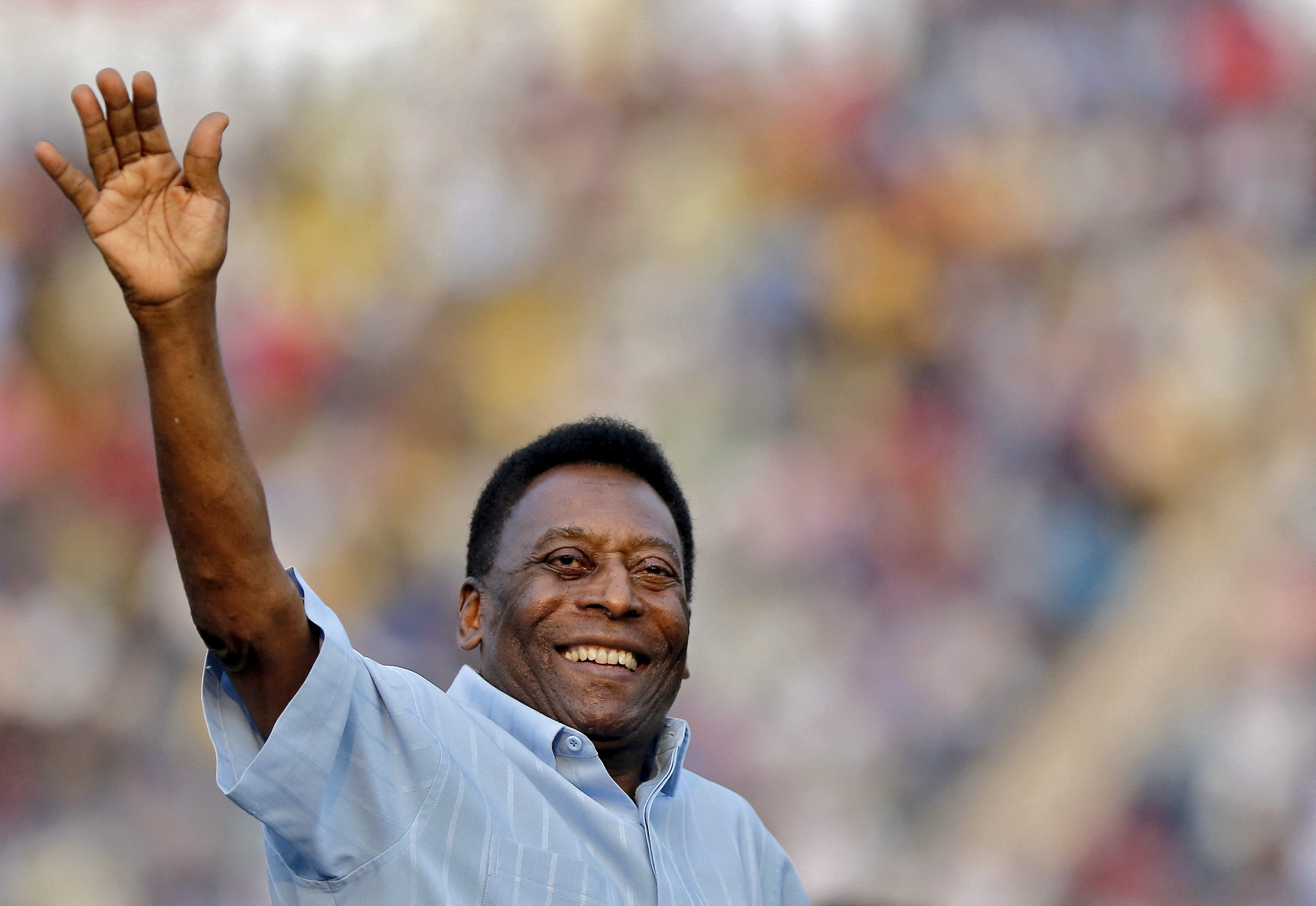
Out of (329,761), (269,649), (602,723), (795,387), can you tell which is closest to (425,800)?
(329,761)

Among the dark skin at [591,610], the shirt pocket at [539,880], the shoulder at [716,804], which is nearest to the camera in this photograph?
the shirt pocket at [539,880]

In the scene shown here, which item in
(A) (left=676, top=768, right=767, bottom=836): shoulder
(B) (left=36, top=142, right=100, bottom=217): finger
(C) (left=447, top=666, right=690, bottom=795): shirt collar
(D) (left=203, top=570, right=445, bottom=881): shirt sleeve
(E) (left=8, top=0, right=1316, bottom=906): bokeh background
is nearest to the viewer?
(B) (left=36, top=142, right=100, bottom=217): finger

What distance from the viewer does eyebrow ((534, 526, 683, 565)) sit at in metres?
1.87

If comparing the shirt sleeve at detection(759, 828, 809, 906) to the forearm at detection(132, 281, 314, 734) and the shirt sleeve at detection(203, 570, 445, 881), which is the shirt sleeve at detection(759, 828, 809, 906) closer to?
the shirt sleeve at detection(203, 570, 445, 881)

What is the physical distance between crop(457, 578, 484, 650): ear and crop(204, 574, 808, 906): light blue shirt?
0.18 meters

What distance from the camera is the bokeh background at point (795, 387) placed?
3621 mm

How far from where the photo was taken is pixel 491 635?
1905 mm

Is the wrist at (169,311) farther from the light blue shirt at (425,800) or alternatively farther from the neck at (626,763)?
the neck at (626,763)

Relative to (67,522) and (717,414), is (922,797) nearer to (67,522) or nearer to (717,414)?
(717,414)

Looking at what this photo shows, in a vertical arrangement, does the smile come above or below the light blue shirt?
above

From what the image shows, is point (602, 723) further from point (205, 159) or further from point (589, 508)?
point (205, 159)

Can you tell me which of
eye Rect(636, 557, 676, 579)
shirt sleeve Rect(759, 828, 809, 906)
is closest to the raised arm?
eye Rect(636, 557, 676, 579)

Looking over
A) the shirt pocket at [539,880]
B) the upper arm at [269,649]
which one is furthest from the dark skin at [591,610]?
the upper arm at [269,649]

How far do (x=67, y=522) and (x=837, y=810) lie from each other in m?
2.11
